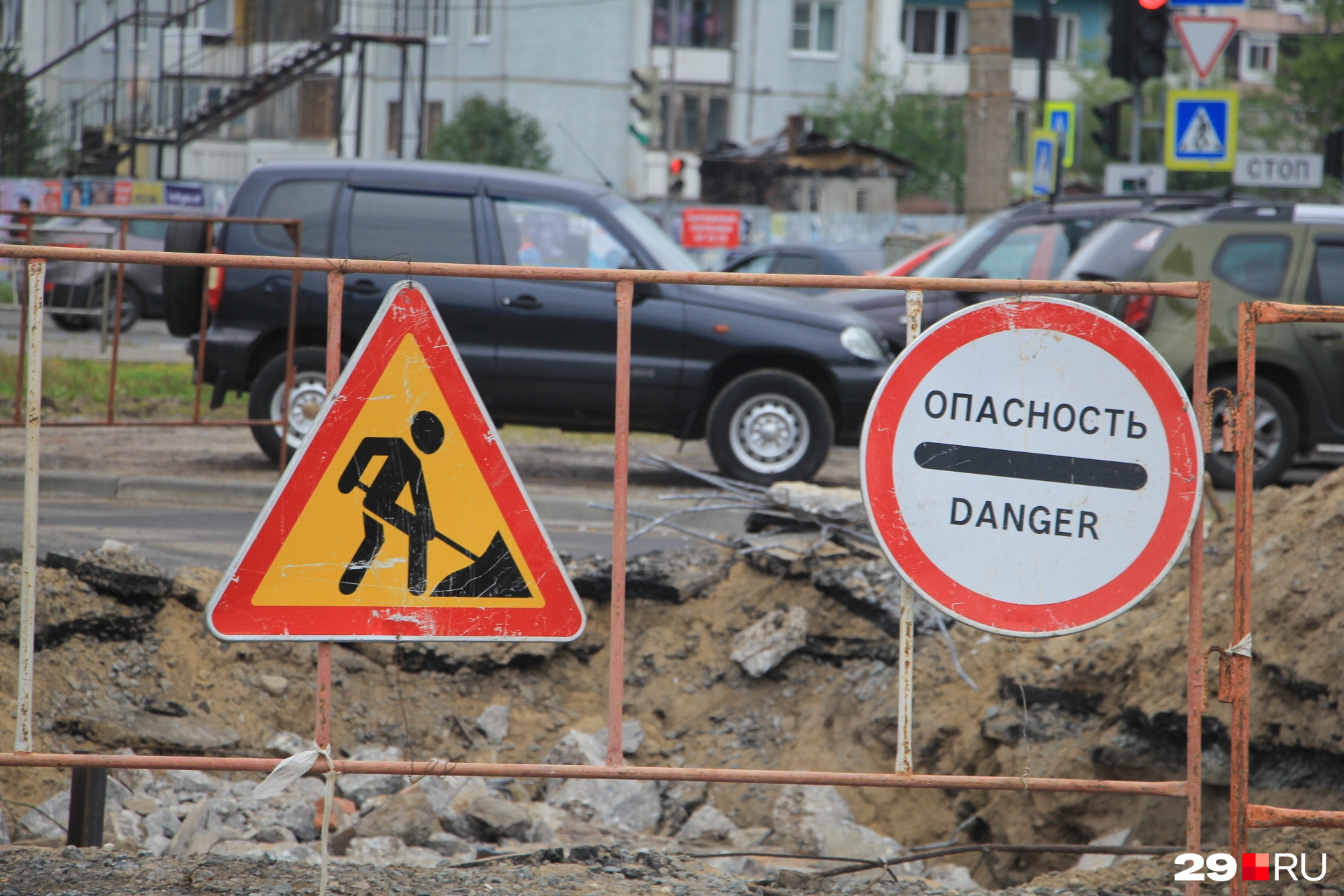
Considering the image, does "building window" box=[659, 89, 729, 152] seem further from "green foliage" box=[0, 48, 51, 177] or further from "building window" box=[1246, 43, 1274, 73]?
"building window" box=[1246, 43, 1274, 73]

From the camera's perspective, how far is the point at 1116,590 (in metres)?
3.23

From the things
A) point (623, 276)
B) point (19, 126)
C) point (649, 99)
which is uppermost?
point (649, 99)

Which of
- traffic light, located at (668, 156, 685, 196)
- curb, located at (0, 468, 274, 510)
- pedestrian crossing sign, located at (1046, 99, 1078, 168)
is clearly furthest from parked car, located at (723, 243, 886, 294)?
curb, located at (0, 468, 274, 510)

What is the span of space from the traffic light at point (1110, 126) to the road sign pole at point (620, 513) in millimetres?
14669

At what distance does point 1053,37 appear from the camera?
5212cm

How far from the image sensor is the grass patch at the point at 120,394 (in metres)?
9.75

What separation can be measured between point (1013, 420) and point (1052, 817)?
2452 millimetres

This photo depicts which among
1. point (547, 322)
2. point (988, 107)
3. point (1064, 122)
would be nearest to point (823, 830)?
point (547, 322)

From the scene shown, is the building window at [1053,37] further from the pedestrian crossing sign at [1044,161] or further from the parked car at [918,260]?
the parked car at [918,260]

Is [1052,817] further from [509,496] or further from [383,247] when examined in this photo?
[383,247]

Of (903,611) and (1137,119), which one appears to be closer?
(903,611)

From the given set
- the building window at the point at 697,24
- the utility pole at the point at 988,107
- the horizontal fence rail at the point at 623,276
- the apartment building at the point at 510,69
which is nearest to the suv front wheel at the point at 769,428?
the horizontal fence rail at the point at 623,276

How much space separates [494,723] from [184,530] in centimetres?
244

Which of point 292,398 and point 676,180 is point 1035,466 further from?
point 676,180
